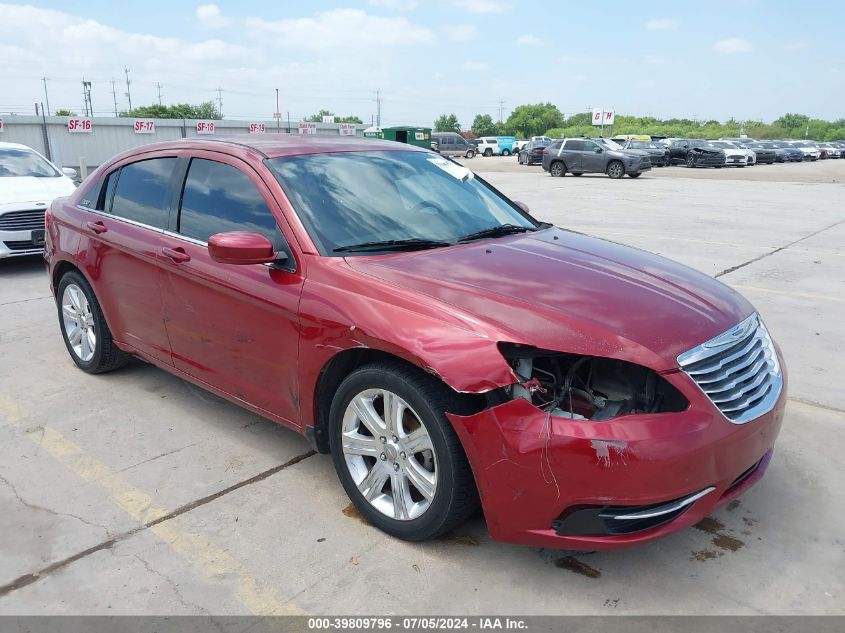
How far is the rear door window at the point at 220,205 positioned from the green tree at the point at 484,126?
108m

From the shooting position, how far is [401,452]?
2867mm

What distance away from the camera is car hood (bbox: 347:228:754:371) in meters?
2.57

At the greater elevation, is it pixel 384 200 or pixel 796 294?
pixel 384 200

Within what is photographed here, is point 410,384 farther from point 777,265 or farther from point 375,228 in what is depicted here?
point 777,265

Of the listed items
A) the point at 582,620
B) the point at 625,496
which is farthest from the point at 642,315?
the point at 582,620

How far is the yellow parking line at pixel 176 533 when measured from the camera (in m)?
2.63

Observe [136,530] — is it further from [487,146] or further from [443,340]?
[487,146]

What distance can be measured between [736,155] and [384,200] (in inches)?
1504

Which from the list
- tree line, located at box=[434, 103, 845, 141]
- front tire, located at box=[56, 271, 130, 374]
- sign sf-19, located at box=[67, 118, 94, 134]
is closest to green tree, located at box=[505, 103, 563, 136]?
tree line, located at box=[434, 103, 845, 141]

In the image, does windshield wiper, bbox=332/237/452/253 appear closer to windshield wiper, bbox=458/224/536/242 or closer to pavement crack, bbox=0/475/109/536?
windshield wiper, bbox=458/224/536/242

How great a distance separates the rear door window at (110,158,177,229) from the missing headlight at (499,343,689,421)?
2.42 metres

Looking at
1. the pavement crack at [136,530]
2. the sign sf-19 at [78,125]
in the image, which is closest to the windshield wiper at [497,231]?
the pavement crack at [136,530]

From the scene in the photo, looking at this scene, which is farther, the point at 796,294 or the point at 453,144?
the point at 453,144

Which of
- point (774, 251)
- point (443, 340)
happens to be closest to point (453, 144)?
point (774, 251)
